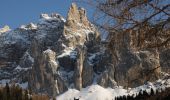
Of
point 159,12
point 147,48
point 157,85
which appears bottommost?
point 157,85

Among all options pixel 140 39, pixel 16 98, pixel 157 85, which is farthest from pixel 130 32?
pixel 16 98

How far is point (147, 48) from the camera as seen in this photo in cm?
1069

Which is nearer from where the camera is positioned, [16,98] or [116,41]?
[116,41]

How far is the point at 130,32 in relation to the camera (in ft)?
34.6

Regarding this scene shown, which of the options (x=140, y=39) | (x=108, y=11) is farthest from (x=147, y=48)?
(x=108, y=11)

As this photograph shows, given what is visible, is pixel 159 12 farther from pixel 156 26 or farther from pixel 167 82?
pixel 167 82

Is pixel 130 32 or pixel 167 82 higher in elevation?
pixel 130 32

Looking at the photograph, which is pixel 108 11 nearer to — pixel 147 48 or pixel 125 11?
pixel 125 11

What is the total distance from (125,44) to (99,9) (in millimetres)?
959

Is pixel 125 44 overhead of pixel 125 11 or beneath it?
beneath

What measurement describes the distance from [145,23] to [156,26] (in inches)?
10.3

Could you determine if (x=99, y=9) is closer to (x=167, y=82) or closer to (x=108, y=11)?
Answer: (x=108, y=11)

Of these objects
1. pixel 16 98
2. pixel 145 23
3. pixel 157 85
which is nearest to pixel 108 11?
pixel 145 23

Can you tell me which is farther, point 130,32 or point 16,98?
point 16,98
